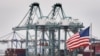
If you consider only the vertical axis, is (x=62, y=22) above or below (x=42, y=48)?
above

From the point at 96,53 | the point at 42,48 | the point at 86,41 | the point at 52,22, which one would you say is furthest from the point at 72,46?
the point at 42,48

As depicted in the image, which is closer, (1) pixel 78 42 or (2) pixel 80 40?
(2) pixel 80 40

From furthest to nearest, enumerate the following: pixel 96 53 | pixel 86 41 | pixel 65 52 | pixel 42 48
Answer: pixel 42 48 → pixel 65 52 → pixel 96 53 → pixel 86 41

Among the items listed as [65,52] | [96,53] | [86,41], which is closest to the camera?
[86,41]

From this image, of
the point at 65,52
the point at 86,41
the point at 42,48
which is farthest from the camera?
the point at 42,48

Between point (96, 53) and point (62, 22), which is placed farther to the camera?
point (62, 22)

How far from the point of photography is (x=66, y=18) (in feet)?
355

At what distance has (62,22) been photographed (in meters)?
104

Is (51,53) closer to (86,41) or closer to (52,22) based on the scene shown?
(52,22)

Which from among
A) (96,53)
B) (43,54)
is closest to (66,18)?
(43,54)

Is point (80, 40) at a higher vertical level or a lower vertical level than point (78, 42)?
higher

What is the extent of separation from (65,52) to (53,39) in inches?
214

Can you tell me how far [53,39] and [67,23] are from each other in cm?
598

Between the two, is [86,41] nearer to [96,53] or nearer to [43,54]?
[96,53]
